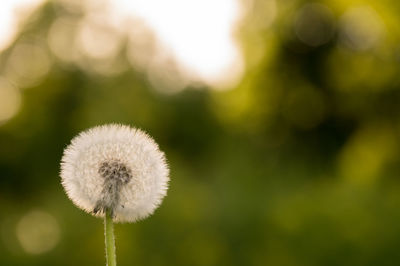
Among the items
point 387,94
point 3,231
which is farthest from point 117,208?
point 387,94

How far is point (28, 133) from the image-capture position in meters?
28.5

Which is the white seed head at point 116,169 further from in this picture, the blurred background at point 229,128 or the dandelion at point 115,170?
the blurred background at point 229,128

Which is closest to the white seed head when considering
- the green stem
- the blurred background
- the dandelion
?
the dandelion

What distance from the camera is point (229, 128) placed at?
76.8 feet

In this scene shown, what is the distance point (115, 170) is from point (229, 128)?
2137 cm

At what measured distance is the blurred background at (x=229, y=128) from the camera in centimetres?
1373

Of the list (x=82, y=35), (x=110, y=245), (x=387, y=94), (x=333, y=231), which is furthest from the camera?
(x=82, y=35)

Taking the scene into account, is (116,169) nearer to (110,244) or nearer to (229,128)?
(110,244)

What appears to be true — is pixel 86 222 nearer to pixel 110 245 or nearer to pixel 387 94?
pixel 387 94

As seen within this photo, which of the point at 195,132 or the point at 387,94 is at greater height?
the point at 195,132

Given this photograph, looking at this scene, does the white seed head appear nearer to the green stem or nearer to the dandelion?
the dandelion

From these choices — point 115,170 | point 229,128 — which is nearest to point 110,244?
point 115,170

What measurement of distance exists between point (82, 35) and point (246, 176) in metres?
15.2

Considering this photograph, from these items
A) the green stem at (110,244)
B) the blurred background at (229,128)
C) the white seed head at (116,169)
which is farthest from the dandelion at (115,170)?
the blurred background at (229,128)
